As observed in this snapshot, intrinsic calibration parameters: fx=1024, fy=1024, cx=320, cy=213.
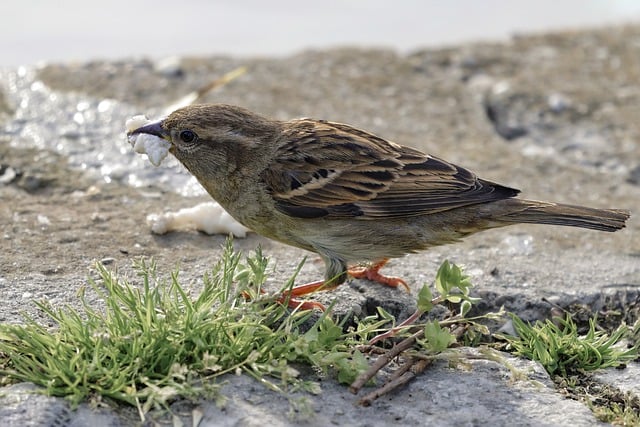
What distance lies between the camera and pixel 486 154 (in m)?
6.77

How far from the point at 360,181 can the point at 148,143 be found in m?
0.99

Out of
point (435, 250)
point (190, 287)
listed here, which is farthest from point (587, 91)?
point (190, 287)

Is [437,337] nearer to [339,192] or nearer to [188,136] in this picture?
[339,192]

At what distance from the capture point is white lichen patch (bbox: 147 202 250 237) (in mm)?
5129

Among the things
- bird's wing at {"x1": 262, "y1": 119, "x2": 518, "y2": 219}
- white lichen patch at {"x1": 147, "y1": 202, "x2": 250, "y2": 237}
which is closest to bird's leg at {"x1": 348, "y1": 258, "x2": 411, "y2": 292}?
bird's wing at {"x1": 262, "y1": 119, "x2": 518, "y2": 219}

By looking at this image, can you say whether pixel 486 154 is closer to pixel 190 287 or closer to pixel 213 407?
pixel 190 287

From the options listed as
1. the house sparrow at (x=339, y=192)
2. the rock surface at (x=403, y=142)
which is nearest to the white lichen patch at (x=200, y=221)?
the rock surface at (x=403, y=142)

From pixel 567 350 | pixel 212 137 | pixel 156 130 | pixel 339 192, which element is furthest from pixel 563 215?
pixel 156 130

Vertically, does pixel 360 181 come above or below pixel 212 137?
below

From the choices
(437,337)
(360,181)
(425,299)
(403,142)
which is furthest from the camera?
(403,142)

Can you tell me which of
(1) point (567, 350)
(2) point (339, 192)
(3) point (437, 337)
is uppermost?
(2) point (339, 192)

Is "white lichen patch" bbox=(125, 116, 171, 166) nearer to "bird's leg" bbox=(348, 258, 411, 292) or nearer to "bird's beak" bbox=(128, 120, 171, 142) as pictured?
"bird's beak" bbox=(128, 120, 171, 142)

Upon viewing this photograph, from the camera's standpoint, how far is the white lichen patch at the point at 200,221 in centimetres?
513

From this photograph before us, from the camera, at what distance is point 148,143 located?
4.72 m
